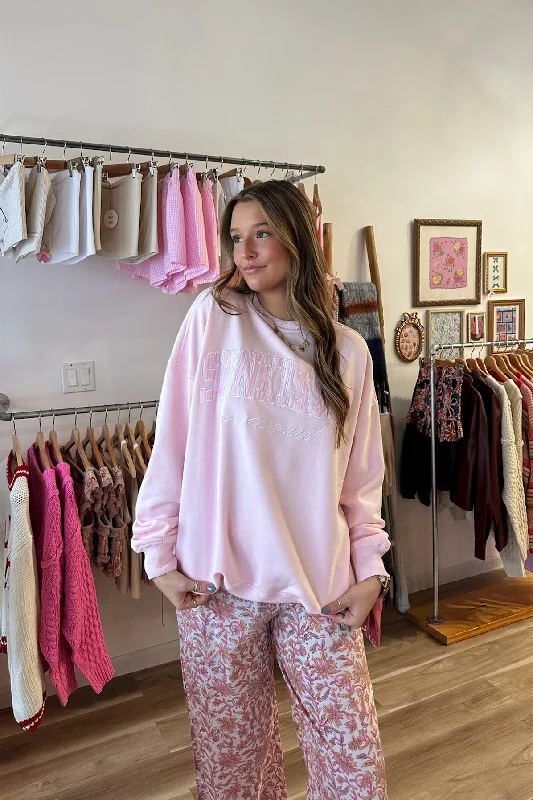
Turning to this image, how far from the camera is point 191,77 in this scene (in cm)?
242

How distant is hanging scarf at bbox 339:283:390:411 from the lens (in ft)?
9.02

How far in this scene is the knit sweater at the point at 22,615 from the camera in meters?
1.84

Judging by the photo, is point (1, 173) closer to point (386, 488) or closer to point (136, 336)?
point (136, 336)

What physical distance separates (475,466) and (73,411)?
1619 millimetres

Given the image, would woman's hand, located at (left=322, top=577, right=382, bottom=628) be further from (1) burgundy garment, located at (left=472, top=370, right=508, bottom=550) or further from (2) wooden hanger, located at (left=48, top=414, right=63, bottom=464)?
(1) burgundy garment, located at (left=472, top=370, right=508, bottom=550)

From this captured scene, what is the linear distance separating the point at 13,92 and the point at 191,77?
0.65 m

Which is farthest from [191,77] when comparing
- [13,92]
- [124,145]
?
[13,92]

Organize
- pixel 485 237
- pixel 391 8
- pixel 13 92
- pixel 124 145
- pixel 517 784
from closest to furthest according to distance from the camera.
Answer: pixel 517 784 → pixel 13 92 → pixel 124 145 → pixel 391 8 → pixel 485 237

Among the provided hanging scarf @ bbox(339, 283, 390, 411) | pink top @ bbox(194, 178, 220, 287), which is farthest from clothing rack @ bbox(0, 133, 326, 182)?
hanging scarf @ bbox(339, 283, 390, 411)

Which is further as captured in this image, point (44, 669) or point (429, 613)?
point (429, 613)

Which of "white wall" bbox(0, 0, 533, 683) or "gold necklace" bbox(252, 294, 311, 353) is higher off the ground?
"white wall" bbox(0, 0, 533, 683)

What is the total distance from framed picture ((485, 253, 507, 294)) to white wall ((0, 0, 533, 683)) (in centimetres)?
7

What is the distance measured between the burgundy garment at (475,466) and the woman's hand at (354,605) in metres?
1.50

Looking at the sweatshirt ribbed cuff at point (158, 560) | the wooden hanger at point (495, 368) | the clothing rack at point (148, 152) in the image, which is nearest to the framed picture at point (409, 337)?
the wooden hanger at point (495, 368)
